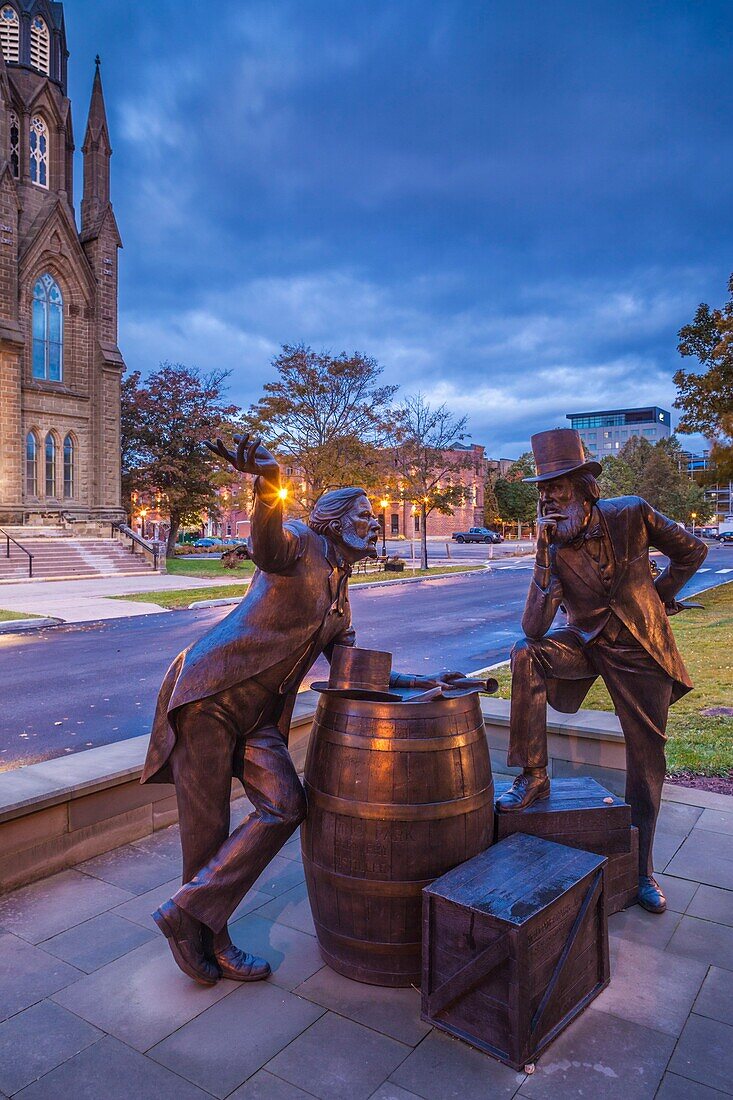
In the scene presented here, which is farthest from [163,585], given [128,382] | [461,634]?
[128,382]

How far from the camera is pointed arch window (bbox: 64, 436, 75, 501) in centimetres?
3406

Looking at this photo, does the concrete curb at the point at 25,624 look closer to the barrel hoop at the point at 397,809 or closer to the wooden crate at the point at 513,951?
the barrel hoop at the point at 397,809

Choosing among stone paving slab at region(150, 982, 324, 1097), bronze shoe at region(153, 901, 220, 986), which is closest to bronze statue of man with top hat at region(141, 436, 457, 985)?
bronze shoe at region(153, 901, 220, 986)

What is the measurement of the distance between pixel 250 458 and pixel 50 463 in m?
34.5

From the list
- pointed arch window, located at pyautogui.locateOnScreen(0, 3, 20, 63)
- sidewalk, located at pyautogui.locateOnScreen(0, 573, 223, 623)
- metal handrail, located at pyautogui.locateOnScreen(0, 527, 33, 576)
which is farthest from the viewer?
pointed arch window, located at pyautogui.locateOnScreen(0, 3, 20, 63)

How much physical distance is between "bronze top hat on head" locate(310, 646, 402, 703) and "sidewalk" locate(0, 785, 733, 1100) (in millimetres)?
1231

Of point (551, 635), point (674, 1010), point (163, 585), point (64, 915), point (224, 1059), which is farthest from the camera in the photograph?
point (163, 585)

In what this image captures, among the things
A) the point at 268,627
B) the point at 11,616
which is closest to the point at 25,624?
the point at 11,616

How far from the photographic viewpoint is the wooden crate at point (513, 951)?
2430mm

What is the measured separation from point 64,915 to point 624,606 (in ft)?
10.8

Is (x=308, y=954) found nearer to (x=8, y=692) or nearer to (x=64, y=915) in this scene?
(x=64, y=915)

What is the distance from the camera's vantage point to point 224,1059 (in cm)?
244

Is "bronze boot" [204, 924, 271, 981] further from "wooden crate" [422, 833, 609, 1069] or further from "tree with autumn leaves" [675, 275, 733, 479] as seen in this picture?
"tree with autumn leaves" [675, 275, 733, 479]

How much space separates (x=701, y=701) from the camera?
822 cm
